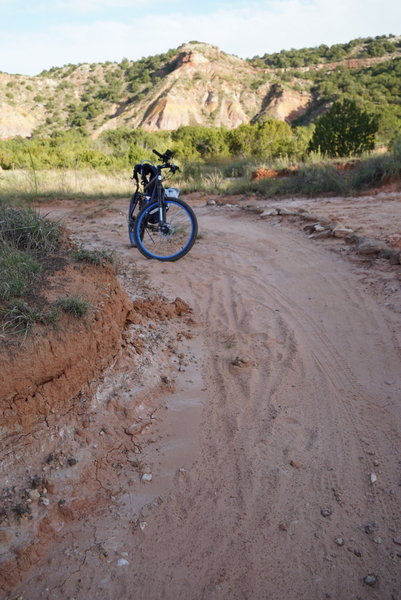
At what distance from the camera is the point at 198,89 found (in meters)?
44.2

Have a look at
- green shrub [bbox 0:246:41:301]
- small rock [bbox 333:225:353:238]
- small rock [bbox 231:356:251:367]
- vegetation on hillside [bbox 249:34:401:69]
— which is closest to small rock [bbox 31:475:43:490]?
green shrub [bbox 0:246:41:301]

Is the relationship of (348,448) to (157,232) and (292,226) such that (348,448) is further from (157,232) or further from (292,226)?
(292,226)

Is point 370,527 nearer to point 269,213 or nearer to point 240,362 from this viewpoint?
point 240,362

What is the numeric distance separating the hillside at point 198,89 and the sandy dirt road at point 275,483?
35.9 m

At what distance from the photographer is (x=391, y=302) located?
397 cm

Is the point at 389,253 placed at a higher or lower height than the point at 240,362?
higher

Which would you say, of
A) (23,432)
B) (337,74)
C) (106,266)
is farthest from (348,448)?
(337,74)

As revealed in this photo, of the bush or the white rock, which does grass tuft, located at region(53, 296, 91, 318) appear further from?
the white rock

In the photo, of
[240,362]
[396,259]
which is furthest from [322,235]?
[240,362]

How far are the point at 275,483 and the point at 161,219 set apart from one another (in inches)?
153

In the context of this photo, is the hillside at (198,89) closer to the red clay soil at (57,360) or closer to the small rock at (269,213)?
the small rock at (269,213)

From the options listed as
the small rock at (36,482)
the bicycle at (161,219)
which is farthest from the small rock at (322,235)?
the small rock at (36,482)

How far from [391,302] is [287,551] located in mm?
2849

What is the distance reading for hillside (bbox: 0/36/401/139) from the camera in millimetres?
39781
